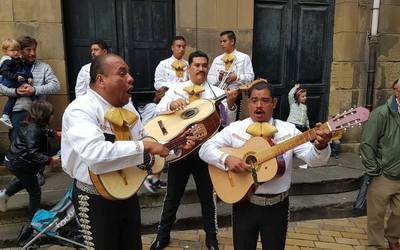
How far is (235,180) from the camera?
9.20 feet

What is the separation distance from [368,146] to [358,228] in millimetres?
1331

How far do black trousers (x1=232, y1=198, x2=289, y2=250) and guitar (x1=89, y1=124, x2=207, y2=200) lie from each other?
28.2 inches

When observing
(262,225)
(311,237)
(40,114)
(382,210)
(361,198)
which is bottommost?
(311,237)

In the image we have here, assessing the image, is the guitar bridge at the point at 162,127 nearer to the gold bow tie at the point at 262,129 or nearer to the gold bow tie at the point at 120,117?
the gold bow tie at the point at 120,117

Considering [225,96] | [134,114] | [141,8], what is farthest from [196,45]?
[134,114]

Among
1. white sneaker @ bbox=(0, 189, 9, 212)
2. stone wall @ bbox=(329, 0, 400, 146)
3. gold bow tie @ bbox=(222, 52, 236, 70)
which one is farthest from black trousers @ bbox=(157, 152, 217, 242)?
stone wall @ bbox=(329, 0, 400, 146)

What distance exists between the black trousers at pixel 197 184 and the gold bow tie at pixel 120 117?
4.31 feet

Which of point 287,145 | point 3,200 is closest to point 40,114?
point 3,200

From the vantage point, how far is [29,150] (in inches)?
150

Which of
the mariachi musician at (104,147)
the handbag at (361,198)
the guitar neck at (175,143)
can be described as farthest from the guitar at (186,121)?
the handbag at (361,198)

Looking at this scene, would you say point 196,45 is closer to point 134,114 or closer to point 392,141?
point 392,141

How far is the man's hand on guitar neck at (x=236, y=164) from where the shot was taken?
2.69 meters

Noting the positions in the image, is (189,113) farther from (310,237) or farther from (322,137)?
(310,237)

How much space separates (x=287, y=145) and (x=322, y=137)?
0.27 m
